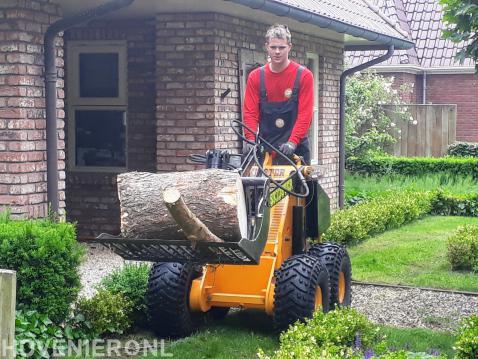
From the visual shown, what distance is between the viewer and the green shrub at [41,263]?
5.91 m

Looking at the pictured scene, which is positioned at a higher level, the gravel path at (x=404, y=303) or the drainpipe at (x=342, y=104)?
the drainpipe at (x=342, y=104)

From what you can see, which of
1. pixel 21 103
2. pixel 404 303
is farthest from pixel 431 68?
pixel 21 103

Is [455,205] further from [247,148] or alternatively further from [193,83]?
[247,148]

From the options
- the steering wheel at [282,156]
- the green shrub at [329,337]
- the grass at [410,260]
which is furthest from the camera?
the grass at [410,260]

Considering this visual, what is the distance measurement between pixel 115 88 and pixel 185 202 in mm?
5830

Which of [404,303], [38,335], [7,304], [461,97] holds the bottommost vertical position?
[404,303]

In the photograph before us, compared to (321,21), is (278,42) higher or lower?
lower

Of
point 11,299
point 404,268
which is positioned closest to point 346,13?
point 404,268

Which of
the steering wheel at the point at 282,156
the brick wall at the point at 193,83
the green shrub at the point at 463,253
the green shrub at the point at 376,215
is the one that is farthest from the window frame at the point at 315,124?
the steering wheel at the point at 282,156

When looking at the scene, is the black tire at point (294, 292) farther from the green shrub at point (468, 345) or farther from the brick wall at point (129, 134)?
the brick wall at point (129, 134)

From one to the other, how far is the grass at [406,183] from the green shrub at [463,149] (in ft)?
11.1

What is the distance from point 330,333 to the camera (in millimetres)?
5934

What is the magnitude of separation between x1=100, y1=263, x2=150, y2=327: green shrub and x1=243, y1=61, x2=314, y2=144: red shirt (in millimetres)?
1470

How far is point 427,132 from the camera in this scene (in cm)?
2317
